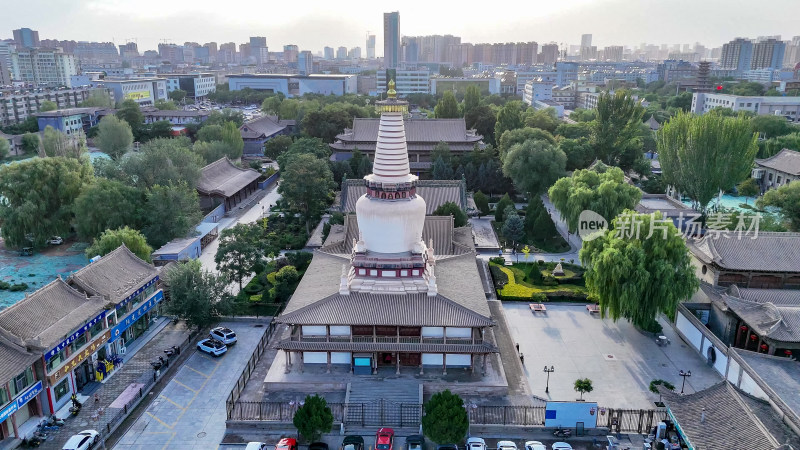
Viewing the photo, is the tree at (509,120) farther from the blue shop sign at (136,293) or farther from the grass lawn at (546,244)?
the blue shop sign at (136,293)

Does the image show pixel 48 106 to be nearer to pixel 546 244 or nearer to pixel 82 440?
pixel 546 244

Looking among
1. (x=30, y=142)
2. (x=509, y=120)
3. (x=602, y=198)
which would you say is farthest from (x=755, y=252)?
(x=30, y=142)

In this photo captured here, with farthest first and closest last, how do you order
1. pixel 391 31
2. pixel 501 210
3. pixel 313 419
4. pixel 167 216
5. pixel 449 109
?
pixel 391 31 → pixel 449 109 → pixel 501 210 → pixel 167 216 → pixel 313 419

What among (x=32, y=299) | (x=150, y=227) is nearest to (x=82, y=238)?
(x=150, y=227)

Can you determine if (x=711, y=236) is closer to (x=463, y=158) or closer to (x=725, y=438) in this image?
(x=725, y=438)

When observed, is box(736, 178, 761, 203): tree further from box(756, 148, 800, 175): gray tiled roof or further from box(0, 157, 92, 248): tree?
box(0, 157, 92, 248): tree

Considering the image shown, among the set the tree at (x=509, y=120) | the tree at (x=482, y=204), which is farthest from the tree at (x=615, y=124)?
the tree at (x=482, y=204)
